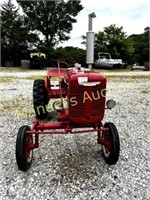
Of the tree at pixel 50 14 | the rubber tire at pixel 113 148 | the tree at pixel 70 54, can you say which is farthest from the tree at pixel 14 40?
the rubber tire at pixel 113 148

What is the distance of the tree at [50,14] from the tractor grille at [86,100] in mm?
22932

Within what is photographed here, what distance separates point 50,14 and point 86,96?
79.2ft

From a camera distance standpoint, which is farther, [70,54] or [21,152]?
[70,54]

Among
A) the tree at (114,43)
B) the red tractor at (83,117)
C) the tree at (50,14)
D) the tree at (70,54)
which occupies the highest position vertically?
the tree at (50,14)

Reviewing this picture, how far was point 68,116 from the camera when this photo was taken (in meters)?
2.91

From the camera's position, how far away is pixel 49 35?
84.8ft

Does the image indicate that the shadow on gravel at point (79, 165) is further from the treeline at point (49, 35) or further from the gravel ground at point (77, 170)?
the treeline at point (49, 35)

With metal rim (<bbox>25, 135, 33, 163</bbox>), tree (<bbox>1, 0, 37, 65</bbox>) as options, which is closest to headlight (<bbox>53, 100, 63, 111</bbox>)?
metal rim (<bbox>25, 135, 33, 163</bbox>)

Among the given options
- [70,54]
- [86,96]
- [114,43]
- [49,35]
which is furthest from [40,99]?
[49,35]

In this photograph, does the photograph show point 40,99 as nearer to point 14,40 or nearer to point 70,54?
point 70,54

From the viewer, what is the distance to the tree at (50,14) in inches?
995

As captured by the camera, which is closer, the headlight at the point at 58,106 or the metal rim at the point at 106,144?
the metal rim at the point at 106,144

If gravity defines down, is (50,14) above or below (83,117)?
above

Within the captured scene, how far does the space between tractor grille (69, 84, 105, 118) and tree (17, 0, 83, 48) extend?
22932mm
